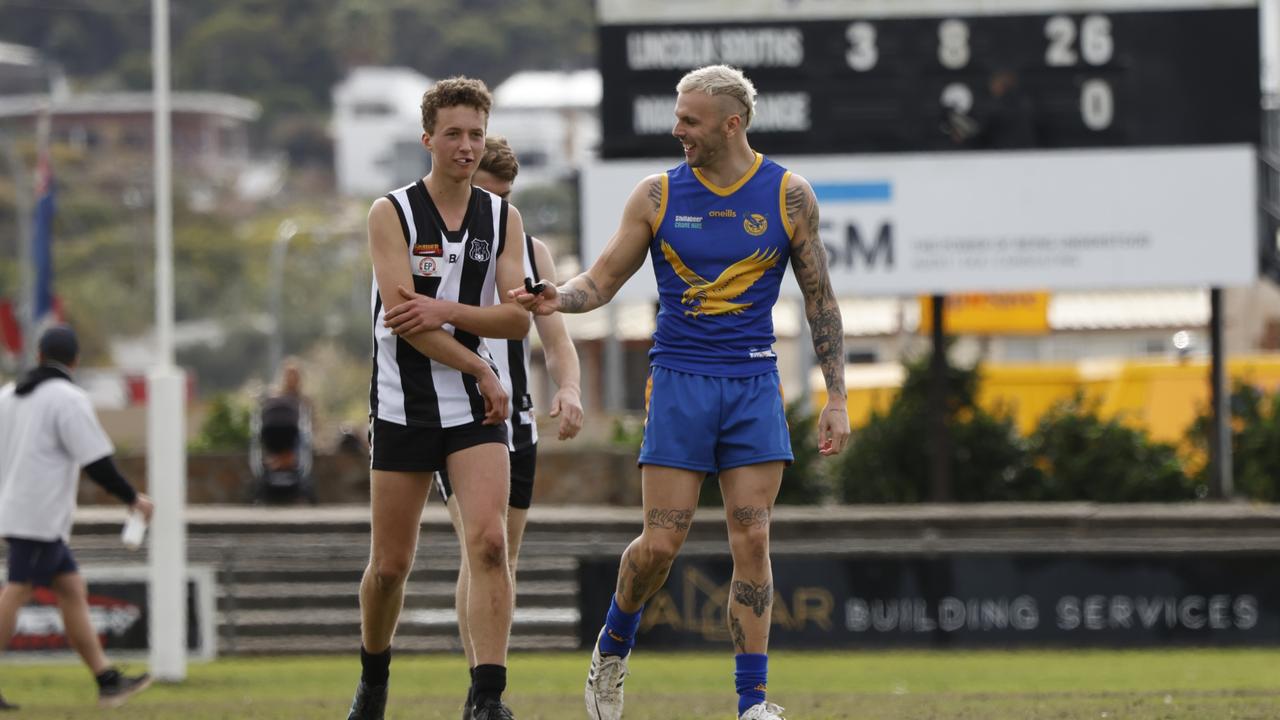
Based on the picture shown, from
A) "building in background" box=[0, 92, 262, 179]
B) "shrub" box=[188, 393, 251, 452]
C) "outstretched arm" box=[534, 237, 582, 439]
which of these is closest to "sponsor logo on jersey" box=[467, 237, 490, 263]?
"outstretched arm" box=[534, 237, 582, 439]

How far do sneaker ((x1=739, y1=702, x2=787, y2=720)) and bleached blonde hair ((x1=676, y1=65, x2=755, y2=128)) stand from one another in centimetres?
201

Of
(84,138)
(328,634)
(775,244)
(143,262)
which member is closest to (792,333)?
(328,634)

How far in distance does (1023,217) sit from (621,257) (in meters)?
12.0

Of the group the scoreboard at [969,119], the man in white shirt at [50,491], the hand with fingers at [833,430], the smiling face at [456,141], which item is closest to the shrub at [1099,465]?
the scoreboard at [969,119]

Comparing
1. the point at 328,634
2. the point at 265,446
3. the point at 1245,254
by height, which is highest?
the point at 1245,254

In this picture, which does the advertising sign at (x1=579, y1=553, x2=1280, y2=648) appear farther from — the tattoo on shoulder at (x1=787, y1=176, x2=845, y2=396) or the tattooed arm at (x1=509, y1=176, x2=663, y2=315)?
the tattooed arm at (x1=509, y1=176, x2=663, y2=315)

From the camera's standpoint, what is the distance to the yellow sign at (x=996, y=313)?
29219mm

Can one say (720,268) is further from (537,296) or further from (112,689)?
(112,689)

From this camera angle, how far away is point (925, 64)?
60.8 feet

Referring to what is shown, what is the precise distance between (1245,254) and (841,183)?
3.74 meters

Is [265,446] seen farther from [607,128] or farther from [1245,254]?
[1245,254]

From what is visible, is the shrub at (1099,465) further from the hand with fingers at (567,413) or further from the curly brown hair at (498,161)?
the hand with fingers at (567,413)

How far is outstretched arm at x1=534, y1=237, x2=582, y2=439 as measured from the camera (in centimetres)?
723

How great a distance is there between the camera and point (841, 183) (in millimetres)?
18656
